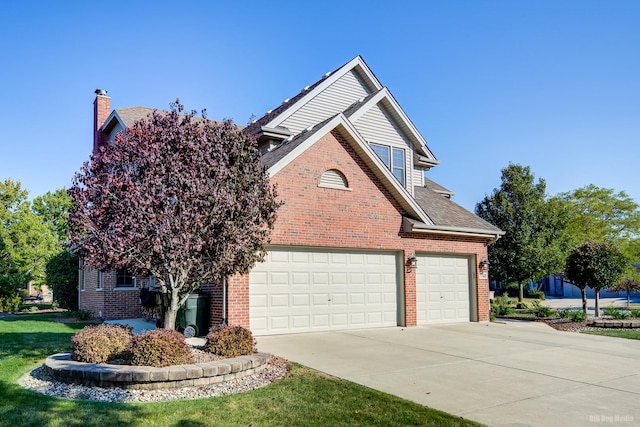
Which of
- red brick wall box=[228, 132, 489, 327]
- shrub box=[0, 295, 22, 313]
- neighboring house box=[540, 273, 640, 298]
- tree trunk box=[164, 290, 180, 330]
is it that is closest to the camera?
tree trunk box=[164, 290, 180, 330]

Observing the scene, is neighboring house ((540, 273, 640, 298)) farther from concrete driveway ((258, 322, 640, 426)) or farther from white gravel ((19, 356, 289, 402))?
white gravel ((19, 356, 289, 402))

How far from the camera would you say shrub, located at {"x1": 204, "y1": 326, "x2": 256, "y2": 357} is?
27.2 ft

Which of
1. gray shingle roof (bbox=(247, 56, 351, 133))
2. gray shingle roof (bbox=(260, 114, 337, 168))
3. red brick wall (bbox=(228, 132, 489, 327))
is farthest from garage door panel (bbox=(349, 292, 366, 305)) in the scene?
gray shingle roof (bbox=(247, 56, 351, 133))

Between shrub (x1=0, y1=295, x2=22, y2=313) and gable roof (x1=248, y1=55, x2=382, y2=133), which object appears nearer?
gable roof (x1=248, y1=55, x2=382, y2=133)

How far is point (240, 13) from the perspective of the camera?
482 inches

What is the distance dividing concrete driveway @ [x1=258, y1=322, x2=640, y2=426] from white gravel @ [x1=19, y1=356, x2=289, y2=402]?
1.59 meters

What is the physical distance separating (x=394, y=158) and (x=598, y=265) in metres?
9.20

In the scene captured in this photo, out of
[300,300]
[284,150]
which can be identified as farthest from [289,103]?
[300,300]

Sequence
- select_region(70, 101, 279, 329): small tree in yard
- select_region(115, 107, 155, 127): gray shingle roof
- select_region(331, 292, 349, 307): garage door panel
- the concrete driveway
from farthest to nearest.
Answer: select_region(115, 107, 155, 127): gray shingle roof, select_region(331, 292, 349, 307): garage door panel, select_region(70, 101, 279, 329): small tree in yard, the concrete driveway

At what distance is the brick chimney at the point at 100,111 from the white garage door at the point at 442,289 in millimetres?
14834

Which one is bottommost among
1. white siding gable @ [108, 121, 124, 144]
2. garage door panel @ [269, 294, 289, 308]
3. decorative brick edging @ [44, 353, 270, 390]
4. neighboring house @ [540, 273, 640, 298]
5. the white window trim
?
neighboring house @ [540, 273, 640, 298]

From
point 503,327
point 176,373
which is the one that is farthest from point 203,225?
point 503,327

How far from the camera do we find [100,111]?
21469 mm

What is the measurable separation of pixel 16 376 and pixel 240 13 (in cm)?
927
